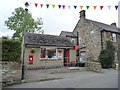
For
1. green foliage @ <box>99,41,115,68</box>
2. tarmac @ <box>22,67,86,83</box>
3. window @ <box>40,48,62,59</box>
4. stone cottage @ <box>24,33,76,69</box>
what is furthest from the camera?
green foliage @ <box>99,41,115,68</box>

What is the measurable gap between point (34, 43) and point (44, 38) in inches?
107

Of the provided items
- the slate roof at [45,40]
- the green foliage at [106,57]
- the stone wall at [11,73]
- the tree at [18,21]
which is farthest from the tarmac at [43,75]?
the tree at [18,21]

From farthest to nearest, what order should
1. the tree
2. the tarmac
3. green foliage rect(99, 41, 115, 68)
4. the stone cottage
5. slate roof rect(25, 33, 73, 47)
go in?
the tree
green foliage rect(99, 41, 115, 68)
slate roof rect(25, 33, 73, 47)
the stone cottage
the tarmac

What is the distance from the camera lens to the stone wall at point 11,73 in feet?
38.7

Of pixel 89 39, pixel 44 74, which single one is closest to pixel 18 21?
pixel 89 39

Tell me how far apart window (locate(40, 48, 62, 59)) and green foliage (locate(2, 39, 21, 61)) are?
26.7 feet

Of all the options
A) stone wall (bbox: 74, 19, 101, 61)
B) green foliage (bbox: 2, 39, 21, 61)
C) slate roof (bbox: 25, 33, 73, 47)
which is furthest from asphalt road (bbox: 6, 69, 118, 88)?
stone wall (bbox: 74, 19, 101, 61)

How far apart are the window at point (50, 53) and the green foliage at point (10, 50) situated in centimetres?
815

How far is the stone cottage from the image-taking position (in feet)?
68.7

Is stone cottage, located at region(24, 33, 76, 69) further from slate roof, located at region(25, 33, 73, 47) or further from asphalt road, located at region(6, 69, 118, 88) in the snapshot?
asphalt road, located at region(6, 69, 118, 88)

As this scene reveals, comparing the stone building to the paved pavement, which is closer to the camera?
the paved pavement

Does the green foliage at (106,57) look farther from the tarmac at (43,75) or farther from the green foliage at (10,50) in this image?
the green foliage at (10,50)

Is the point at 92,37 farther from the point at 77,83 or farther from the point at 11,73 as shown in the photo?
the point at 11,73

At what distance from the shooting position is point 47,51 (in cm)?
2216
